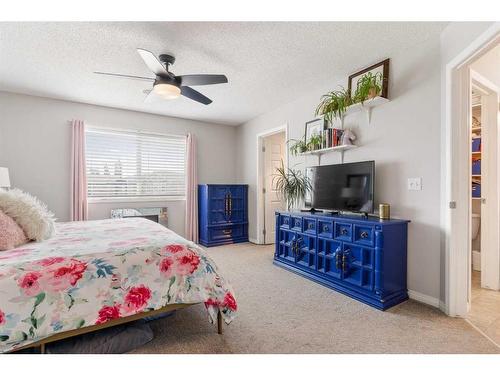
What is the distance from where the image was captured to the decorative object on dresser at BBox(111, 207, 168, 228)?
164 inches

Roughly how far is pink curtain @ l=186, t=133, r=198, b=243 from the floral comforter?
2.82 metres

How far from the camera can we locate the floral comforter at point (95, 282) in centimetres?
132

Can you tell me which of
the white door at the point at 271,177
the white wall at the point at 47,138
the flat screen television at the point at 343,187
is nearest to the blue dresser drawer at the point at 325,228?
the flat screen television at the point at 343,187

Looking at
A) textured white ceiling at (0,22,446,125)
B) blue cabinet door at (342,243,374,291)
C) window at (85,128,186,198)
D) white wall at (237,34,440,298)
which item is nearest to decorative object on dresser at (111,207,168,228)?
window at (85,128,186,198)

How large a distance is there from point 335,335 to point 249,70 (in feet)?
8.96

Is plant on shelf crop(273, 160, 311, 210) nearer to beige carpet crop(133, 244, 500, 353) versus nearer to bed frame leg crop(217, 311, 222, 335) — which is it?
beige carpet crop(133, 244, 500, 353)

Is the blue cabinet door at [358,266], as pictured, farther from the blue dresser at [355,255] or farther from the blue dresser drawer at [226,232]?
the blue dresser drawer at [226,232]

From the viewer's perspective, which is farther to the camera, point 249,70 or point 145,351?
point 249,70

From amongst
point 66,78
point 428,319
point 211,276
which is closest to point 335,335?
point 428,319

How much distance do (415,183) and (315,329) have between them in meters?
1.62

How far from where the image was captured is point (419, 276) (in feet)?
7.70

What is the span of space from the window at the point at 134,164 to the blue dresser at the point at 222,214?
60 centimetres
